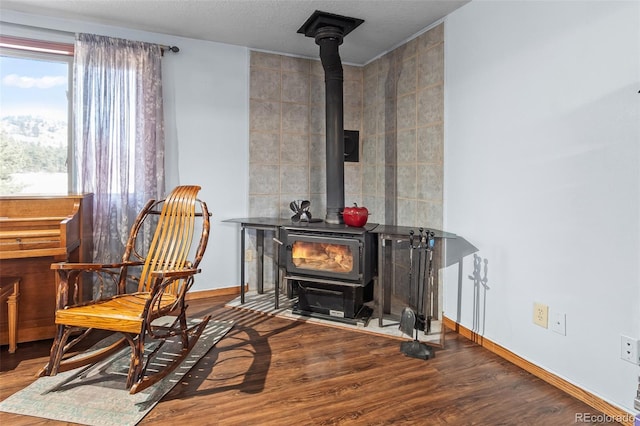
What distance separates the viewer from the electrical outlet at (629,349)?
174 cm

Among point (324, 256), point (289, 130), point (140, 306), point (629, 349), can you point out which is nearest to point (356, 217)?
point (324, 256)

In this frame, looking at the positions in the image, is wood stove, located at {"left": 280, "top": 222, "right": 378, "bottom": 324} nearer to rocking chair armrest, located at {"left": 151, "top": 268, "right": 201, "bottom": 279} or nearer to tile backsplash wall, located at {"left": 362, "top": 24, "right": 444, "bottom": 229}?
tile backsplash wall, located at {"left": 362, "top": 24, "right": 444, "bottom": 229}

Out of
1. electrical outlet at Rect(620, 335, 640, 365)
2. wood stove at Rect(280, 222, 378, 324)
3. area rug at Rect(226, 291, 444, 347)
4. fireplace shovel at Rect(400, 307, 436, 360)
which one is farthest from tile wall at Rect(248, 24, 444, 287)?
electrical outlet at Rect(620, 335, 640, 365)

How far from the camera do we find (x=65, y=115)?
128 inches

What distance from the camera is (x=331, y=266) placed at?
3066mm

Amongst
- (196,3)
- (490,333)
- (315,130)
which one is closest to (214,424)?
(490,333)

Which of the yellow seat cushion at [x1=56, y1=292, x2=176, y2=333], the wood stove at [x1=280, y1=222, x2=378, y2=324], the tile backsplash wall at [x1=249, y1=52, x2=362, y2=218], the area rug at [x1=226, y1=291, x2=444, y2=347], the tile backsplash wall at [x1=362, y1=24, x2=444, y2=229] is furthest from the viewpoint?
the tile backsplash wall at [x1=249, y1=52, x2=362, y2=218]

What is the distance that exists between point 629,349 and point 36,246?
335cm

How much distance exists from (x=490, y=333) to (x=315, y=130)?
2.57 m

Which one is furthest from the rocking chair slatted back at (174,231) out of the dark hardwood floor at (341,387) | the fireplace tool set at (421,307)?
the fireplace tool set at (421,307)

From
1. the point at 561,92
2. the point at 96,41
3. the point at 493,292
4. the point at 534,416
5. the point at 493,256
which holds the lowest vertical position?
the point at 534,416

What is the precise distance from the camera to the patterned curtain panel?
10.3 feet

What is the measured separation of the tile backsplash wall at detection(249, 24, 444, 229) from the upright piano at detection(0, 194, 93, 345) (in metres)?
1.65

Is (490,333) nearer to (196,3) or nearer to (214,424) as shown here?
(214,424)
